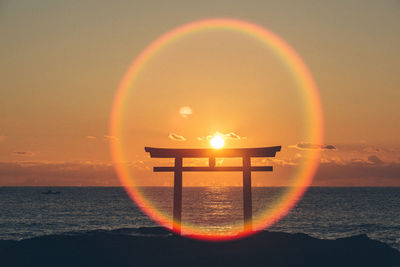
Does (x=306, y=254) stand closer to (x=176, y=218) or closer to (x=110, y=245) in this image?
(x=176, y=218)

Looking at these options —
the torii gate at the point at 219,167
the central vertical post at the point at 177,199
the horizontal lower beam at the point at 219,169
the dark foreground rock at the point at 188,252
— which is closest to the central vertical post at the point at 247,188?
the torii gate at the point at 219,167

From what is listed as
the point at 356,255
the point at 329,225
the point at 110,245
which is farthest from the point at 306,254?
the point at 329,225

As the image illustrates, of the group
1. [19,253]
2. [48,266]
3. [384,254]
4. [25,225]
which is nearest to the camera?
[48,266]

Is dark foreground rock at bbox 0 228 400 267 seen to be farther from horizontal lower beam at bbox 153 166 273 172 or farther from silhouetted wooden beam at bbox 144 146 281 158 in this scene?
silhouetted wooden beam at bbox 144 146 281 158

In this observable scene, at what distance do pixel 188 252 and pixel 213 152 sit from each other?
15.9 feet

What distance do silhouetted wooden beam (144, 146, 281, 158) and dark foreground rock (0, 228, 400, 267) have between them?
150 inches

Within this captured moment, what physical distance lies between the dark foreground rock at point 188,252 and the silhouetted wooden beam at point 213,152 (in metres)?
3.81

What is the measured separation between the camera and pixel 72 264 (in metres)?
19.1

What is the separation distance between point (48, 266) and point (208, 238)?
7366 mm

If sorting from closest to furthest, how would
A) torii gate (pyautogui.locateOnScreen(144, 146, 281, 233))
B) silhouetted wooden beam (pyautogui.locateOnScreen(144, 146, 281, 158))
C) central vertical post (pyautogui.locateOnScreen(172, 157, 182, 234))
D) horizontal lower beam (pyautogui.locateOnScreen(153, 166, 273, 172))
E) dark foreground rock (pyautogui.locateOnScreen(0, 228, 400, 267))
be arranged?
dark foreground rock (pyautogui.locateOnScreen(0, 228, 400, 267)) → silhouetted wooden beam (pyautogui.locateOnScreen(144, 146, 281, 158)) → torii gate (pyautogui.locateOnScreen(144, 146, 281, 233)) → horizontal lower beam (pyautogui.locateOnScreen(153, 166, 273, 172)) → central vertical post (pyautogui.locateOnScreen(172, 157, 182, 234))

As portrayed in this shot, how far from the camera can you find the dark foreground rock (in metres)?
19.4

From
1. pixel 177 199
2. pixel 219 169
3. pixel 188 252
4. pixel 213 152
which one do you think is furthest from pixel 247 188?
pixel 188 252

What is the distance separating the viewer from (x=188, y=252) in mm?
20094

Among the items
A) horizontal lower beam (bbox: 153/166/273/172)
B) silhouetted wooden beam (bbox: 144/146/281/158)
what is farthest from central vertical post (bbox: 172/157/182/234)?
silhouetted wooden beam (bbox: 144/146/281/158)
